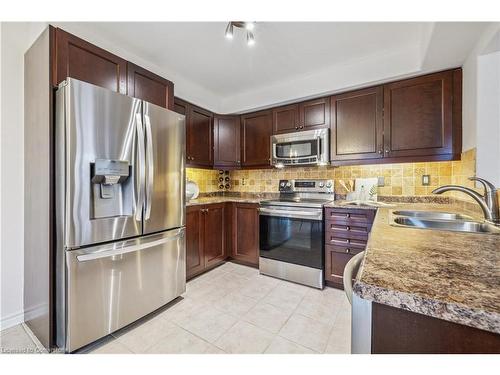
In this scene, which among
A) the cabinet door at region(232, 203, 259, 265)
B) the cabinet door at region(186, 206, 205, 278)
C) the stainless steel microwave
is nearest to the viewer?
the cabinet door at region(186, 206, 205, 278)

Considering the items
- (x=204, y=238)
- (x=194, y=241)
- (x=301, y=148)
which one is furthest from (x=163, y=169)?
(x=301, y=148)

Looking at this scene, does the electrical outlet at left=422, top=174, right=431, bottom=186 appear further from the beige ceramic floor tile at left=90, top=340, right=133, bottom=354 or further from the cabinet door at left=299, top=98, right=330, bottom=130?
the beige ceramic floor tile at left=90, top=340, right=133, bottom=354

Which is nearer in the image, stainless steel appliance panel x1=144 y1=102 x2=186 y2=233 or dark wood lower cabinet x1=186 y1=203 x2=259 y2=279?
stainless steel appliance panel x1=144 y1=102 x2=186 y2=233

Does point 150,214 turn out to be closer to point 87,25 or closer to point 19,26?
point 87,25

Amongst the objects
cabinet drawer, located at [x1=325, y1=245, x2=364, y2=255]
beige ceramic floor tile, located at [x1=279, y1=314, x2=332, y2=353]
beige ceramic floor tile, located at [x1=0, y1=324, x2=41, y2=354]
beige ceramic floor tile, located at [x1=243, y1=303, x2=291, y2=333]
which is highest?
cabinet drawer, located at [x1=325, y1=245, x2=364, y2=255]

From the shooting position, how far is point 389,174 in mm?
2543

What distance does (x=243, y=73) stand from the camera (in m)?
2.62

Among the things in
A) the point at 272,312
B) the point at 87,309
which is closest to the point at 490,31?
the point at 272,312

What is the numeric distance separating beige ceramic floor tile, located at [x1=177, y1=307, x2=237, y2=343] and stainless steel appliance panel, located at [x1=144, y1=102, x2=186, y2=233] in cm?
77

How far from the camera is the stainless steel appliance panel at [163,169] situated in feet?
5.78

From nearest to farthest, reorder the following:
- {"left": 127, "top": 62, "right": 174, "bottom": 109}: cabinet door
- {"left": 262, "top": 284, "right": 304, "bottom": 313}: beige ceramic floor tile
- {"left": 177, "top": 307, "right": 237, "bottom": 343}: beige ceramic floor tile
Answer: {"left": 177, "top": 307, "right": 237, "bottom": 343}: beige ceramic floor tile < {"left": 127, "top": 62, "right": 174, "bottom": 109}: cabinet door < {"left": 262, "top": 284, "right": 304, "bottom": 313}: beige ceramic floor tile

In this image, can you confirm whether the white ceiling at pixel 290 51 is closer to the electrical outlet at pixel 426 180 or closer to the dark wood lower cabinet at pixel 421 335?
the electrical outlet at pixel 426 180

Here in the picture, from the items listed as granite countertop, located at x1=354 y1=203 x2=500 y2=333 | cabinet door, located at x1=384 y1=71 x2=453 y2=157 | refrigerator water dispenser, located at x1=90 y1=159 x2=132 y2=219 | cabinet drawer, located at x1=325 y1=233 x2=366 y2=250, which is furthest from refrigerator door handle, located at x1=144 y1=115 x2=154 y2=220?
cabinet door, located at x1=384 y1=71 x2=453 y2=157

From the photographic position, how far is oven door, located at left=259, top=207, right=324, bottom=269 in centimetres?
239
